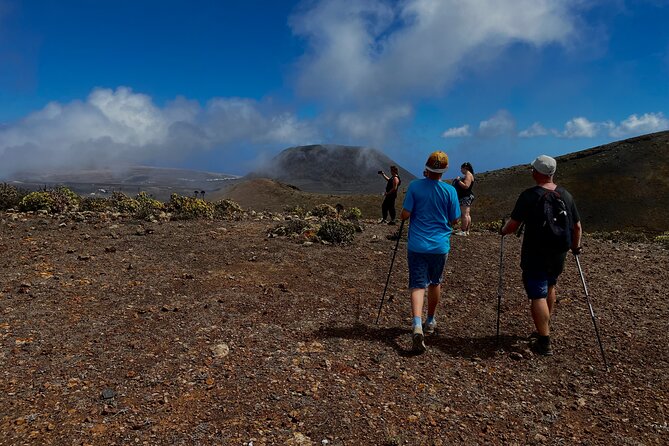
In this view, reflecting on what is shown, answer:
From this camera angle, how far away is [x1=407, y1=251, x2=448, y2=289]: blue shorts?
5172 mm

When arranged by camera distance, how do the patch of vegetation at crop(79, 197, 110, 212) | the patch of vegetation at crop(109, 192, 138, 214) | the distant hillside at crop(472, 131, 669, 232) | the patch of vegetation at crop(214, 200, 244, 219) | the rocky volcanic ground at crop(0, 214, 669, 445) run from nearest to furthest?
the rocky volcanic ground at crop(0, 214, 669, 445) → the patch of vegetation at crop(79, 197, 110, 212) → the patch of vegetation at crop(214, 200, 244, 219) → the patch of vegetation at crop(109, 192, 138, 214) → the distant hillside at crop(472, 131, 669, 232)

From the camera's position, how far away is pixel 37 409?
378 cm

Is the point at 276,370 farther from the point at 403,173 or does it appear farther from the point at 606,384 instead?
the point at 403,173

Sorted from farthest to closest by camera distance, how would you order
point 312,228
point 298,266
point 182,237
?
1. point 312,228
2. point 182,237
3. point 298,266

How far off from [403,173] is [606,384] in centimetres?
11359

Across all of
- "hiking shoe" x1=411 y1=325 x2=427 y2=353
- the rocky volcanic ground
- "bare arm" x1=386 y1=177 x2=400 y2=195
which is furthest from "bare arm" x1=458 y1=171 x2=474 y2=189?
"hiking shoe" x1=411 y1=325 x2=427 y2=353

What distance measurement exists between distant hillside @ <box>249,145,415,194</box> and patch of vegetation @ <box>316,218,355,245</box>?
269ft

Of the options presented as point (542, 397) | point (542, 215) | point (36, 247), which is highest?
point (542, 215)

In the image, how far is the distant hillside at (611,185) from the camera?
40875 mm

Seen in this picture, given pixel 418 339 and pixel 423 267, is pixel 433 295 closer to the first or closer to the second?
pixel 423 267

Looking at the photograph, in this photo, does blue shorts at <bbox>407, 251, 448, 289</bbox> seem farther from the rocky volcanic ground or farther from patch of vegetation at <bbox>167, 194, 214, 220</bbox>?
patch of vegetation at <bbox>167, 194, 214, 220</bbox>

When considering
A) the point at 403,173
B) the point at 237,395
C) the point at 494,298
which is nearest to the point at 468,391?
the point at 237,395

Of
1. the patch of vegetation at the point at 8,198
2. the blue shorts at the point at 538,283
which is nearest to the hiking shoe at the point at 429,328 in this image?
the blue shorts at the point at 538,283

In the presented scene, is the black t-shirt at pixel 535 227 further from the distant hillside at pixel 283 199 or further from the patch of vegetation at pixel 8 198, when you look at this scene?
the distant hillside at pixel 283 199
